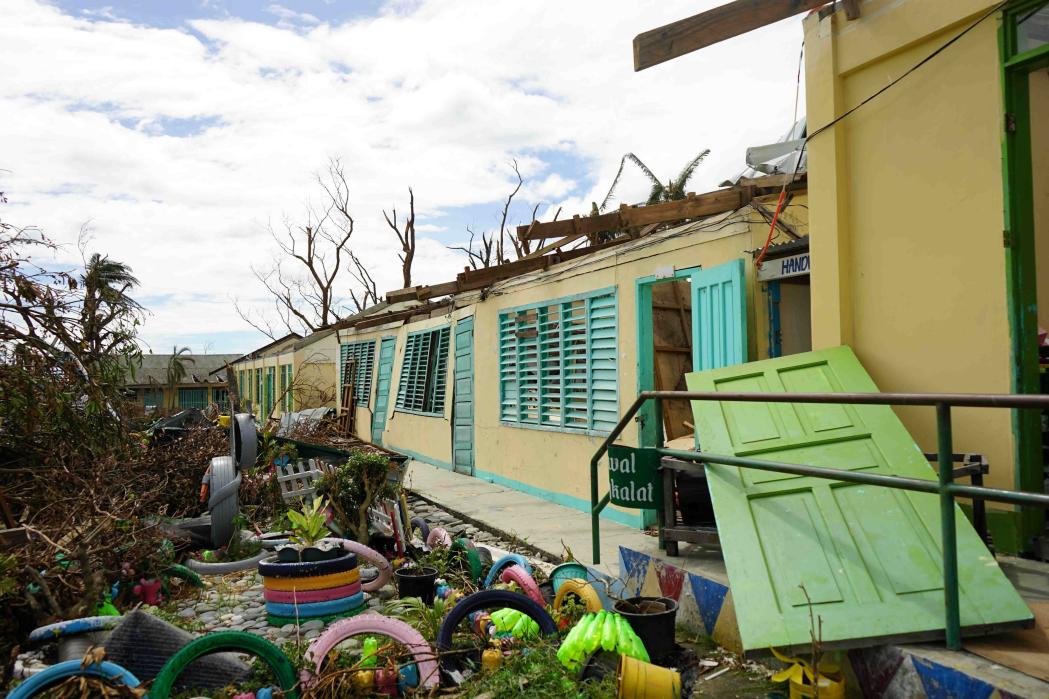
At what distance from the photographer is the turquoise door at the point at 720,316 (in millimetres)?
6340

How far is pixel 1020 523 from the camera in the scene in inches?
156

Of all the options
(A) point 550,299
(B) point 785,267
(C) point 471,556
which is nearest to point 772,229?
(B) point 785,267

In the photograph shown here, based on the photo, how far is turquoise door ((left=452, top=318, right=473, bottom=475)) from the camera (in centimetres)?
1224

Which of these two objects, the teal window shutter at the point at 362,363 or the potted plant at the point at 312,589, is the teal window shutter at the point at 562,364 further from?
the teal window shutter at the point at 362,363

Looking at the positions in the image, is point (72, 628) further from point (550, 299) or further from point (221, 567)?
point (550, 299)

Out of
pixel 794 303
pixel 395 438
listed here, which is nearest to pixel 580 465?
pixel 794 303

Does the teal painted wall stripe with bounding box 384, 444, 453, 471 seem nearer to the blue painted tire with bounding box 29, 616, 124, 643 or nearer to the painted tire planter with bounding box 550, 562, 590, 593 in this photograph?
the painted tire planter with bounding box 550, 562, 590, 593

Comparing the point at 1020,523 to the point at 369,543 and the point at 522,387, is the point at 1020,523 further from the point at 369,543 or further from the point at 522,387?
the point at 522,387

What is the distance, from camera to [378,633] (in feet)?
13.2

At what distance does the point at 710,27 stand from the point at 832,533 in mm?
3124

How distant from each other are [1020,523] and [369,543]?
5034 millimetres

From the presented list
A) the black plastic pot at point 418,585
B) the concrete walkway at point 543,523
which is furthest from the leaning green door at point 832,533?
the black plastic pot at point 418,585

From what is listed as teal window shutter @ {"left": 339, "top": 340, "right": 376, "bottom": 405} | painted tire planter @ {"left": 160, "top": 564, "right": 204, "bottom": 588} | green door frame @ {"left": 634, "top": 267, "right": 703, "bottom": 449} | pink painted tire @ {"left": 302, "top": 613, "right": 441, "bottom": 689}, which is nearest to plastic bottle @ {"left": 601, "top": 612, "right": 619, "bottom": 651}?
pink painted tire @ {"left": 302, "top": 613, "right": 441, "bottom": 689}

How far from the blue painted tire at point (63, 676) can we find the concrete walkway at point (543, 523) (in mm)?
2810
